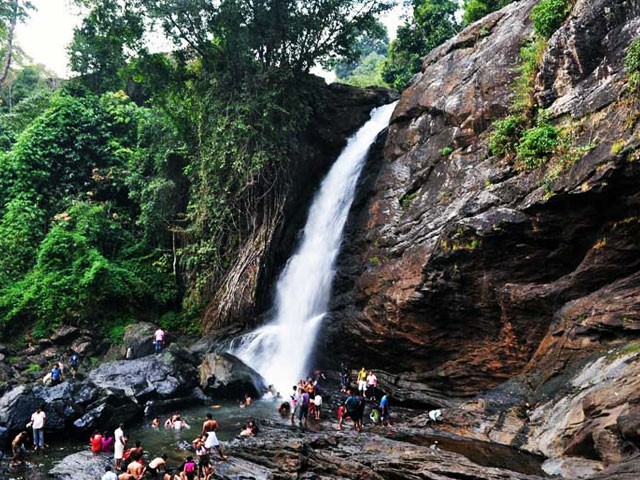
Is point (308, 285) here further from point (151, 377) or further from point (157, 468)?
point (157, 468)

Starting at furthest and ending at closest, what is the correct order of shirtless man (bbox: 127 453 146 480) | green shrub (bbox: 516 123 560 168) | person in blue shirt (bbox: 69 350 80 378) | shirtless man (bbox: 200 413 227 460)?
person in blue shirt (bbox: 69 350 80 378) < green shrub (bbox: 516 123 560 168) < shirtless man (bbox: 200 413 227 460) < shirtless man (bbox: 127 453 146 480)

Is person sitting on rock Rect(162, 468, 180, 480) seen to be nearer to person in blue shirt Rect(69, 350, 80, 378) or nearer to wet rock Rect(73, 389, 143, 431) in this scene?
wet rock Rect(73, 389, 143, 431)

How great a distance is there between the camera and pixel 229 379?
1725cm

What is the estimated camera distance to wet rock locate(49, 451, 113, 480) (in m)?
10.7

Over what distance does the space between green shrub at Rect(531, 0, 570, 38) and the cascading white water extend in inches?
362

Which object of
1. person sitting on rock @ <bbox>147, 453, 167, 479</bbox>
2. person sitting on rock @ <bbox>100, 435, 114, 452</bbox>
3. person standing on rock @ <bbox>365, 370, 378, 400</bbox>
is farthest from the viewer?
person standing on rock @ <bbox>365, 370, 378, 400</bbox>

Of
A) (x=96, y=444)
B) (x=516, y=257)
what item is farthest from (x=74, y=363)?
(x=516, y=257)

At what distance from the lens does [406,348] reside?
15.9m

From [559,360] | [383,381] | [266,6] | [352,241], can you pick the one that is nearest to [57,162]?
[266,6]

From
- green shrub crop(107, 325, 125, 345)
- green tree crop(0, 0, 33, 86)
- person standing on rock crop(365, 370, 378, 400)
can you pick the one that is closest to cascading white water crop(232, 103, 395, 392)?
person standing on rock crop(365, 370, 378, 400)

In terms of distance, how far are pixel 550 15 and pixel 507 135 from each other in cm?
431

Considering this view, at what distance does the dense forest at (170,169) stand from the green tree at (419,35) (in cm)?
419

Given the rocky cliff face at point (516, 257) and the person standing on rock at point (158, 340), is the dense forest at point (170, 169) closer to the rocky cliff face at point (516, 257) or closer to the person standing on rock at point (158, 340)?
the person standing on rock at point (158, 340)

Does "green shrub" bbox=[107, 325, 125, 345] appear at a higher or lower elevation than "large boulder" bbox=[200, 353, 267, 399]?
higher
